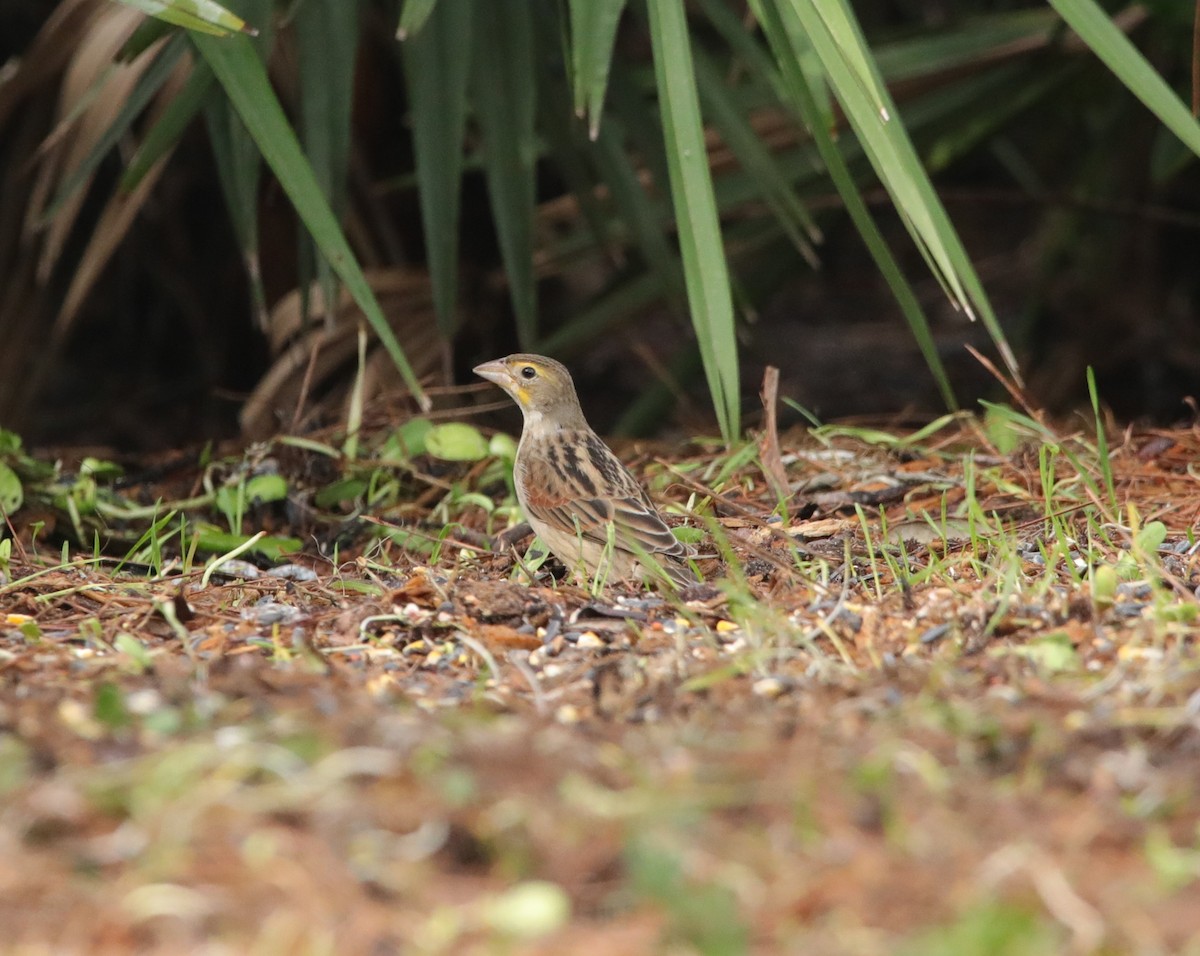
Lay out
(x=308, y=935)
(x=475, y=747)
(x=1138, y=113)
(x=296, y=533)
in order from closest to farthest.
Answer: (x=308, y=935)
(x=475, y=747)
(x=296, y=533)
(x=1138, y=113)

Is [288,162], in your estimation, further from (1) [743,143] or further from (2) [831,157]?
(1) [743,143]

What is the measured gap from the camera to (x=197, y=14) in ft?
10.7

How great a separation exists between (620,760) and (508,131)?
3.02 m

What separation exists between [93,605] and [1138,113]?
527cm

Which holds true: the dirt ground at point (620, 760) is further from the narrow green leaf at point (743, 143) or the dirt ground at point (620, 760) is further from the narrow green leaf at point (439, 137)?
the narrow green leaf at point (743, 143)

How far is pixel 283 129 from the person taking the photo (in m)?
3.74

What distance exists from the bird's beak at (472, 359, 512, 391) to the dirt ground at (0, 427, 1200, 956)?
1.24 m

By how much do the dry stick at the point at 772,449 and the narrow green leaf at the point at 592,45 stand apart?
832mm

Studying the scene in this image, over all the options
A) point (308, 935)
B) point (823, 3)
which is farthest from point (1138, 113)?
point (308, 935)

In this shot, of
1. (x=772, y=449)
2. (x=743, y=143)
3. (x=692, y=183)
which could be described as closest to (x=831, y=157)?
(x=692, y=183)

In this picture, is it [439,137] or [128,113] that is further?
[439,137]

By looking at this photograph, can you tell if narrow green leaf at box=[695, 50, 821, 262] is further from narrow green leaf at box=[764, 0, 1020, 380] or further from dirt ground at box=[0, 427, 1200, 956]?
dirt ground at box=[0, 427, 1200, 956]

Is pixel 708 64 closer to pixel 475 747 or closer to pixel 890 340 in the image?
pixel 475 747

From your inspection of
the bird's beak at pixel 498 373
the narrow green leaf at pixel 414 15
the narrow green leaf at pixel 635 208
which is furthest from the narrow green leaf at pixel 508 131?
the narrow green leaf at pixel 414 15
